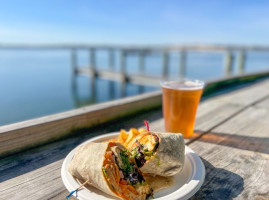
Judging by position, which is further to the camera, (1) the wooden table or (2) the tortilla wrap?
(1) the wooden table

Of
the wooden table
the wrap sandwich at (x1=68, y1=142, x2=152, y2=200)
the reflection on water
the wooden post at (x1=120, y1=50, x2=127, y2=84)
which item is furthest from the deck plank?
the reflection on water

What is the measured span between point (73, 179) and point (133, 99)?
97 cm

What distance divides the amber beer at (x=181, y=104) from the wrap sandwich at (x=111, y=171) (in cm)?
55

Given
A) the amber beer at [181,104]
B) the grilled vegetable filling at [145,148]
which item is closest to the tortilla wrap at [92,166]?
the grilled vegetable filling at [145,148]

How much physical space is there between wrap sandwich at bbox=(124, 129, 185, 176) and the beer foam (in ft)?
1.54

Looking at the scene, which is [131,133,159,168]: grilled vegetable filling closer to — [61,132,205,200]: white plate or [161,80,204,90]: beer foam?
[61,132,205,200]: white plate

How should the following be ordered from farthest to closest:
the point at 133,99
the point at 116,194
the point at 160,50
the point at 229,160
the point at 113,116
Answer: the point at 160,50, the point at 133,99, the point at 113,116, the point at 229,160, the point at 116,194

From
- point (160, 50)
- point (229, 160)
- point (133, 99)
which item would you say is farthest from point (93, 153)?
point (160, 50)

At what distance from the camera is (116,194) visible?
589 mm

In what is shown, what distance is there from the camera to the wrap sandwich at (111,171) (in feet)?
1.97

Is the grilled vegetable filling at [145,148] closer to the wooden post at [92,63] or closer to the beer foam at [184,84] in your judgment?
the beer foam at [184,84]

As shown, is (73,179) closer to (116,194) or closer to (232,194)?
(116,194)

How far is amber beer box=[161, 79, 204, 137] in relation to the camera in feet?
3.72

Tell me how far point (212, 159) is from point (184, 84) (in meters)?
0.44
